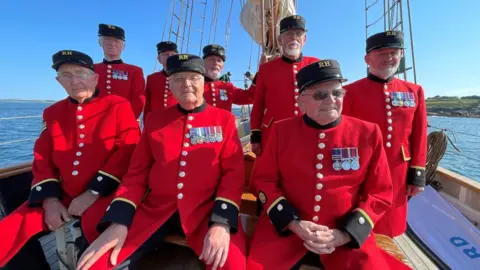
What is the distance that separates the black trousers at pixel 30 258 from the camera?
6.41 feet

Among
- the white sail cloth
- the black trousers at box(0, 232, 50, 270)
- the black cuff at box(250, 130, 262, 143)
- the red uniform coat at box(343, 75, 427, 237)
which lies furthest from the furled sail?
the black trousers at box(0, 232, 50, 270)

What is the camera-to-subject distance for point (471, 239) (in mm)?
2580

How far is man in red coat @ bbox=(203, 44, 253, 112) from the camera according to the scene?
3.07 m

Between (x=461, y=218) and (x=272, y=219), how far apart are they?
252 cm

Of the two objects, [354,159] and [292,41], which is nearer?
[354,159]

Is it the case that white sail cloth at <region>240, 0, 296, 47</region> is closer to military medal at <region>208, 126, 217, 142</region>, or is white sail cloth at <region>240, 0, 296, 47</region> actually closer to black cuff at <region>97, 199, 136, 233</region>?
military medal at <region>208, 126, 217, 142</region>

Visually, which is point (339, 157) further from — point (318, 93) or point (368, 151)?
→ point (318, 93)

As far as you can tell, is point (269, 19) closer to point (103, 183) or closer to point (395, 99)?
point (395, 99)

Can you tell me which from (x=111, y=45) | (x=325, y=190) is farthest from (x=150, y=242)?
(x=111, y=45)

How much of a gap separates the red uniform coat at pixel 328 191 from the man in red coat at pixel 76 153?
1139 millimetres

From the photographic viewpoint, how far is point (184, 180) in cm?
166

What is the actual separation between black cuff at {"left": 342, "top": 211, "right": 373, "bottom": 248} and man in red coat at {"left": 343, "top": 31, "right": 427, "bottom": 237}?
0.69 meters

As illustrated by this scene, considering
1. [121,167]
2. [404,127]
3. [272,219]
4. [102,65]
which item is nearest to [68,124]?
[121,167]

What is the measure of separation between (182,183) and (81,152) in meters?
0.86
